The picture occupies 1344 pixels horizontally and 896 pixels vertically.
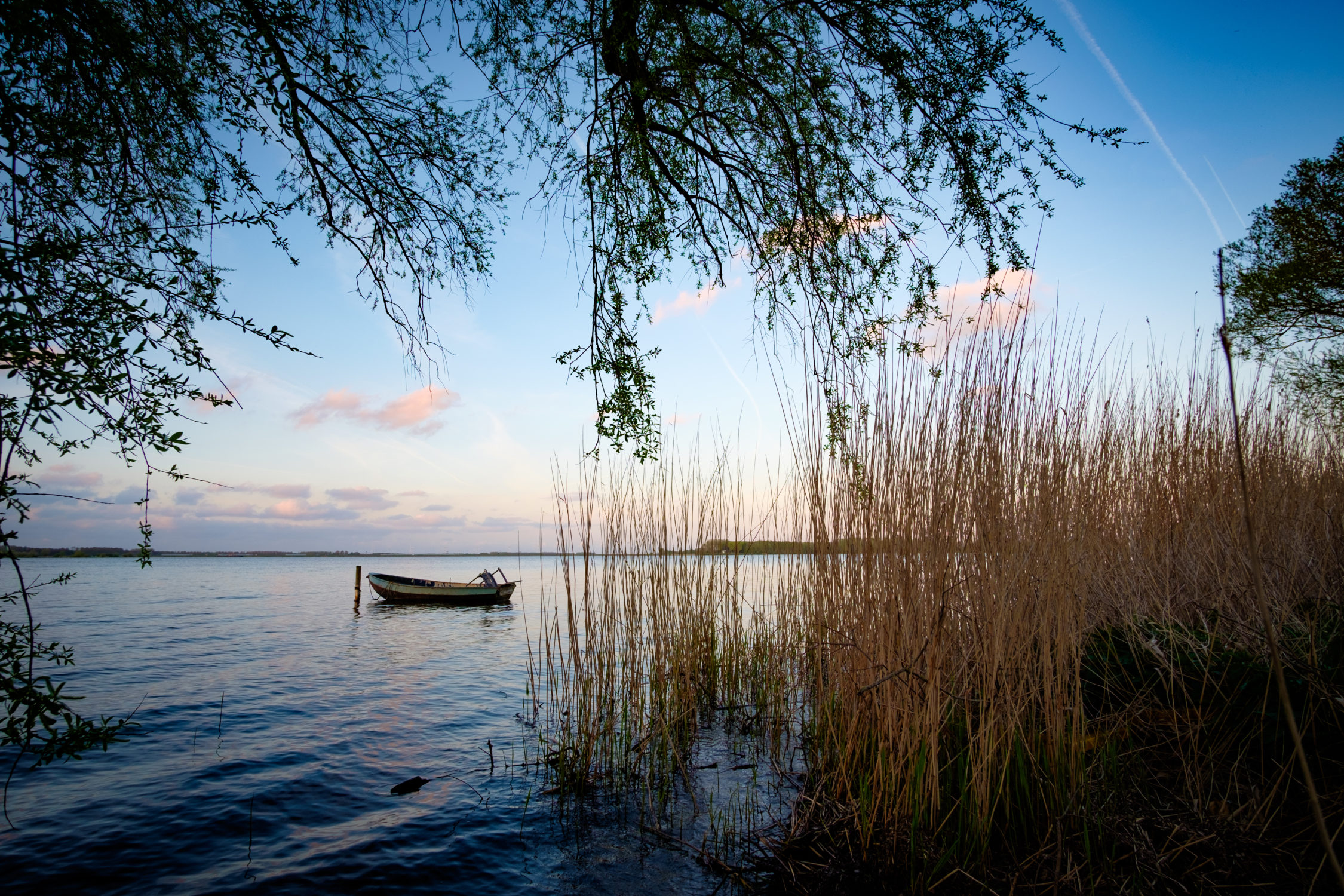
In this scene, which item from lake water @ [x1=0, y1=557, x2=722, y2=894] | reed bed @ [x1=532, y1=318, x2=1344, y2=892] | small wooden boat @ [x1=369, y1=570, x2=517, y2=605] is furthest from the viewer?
small wooden boat @ [x1=369, y1=570, x2=517, y2=605]

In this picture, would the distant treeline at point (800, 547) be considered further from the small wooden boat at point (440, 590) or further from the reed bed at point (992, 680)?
the small wooden boat at point (440, 590)

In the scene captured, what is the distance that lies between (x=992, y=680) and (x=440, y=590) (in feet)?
57.1

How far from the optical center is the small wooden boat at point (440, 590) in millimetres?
17234

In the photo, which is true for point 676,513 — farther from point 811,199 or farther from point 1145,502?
point 1145,502

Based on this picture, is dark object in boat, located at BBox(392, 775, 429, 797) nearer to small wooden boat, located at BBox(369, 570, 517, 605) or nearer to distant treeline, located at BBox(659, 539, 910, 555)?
distant treeline, located at BBox(659, 539, 910, 555)

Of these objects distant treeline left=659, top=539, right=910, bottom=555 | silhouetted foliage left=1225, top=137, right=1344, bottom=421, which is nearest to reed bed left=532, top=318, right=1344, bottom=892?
distant treeline left=659, top=539, right=910, bottom=555

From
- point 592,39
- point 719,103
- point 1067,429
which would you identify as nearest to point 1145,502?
point 1067,429

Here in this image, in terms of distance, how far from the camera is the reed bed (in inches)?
90.4

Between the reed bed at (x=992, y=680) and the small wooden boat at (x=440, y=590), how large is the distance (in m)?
13.7

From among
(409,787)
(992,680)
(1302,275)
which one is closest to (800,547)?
(992,680)

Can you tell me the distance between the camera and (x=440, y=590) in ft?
57.9

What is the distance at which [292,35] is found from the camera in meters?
2.91

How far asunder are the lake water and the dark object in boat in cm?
8

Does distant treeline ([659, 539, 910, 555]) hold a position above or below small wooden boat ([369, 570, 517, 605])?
above
